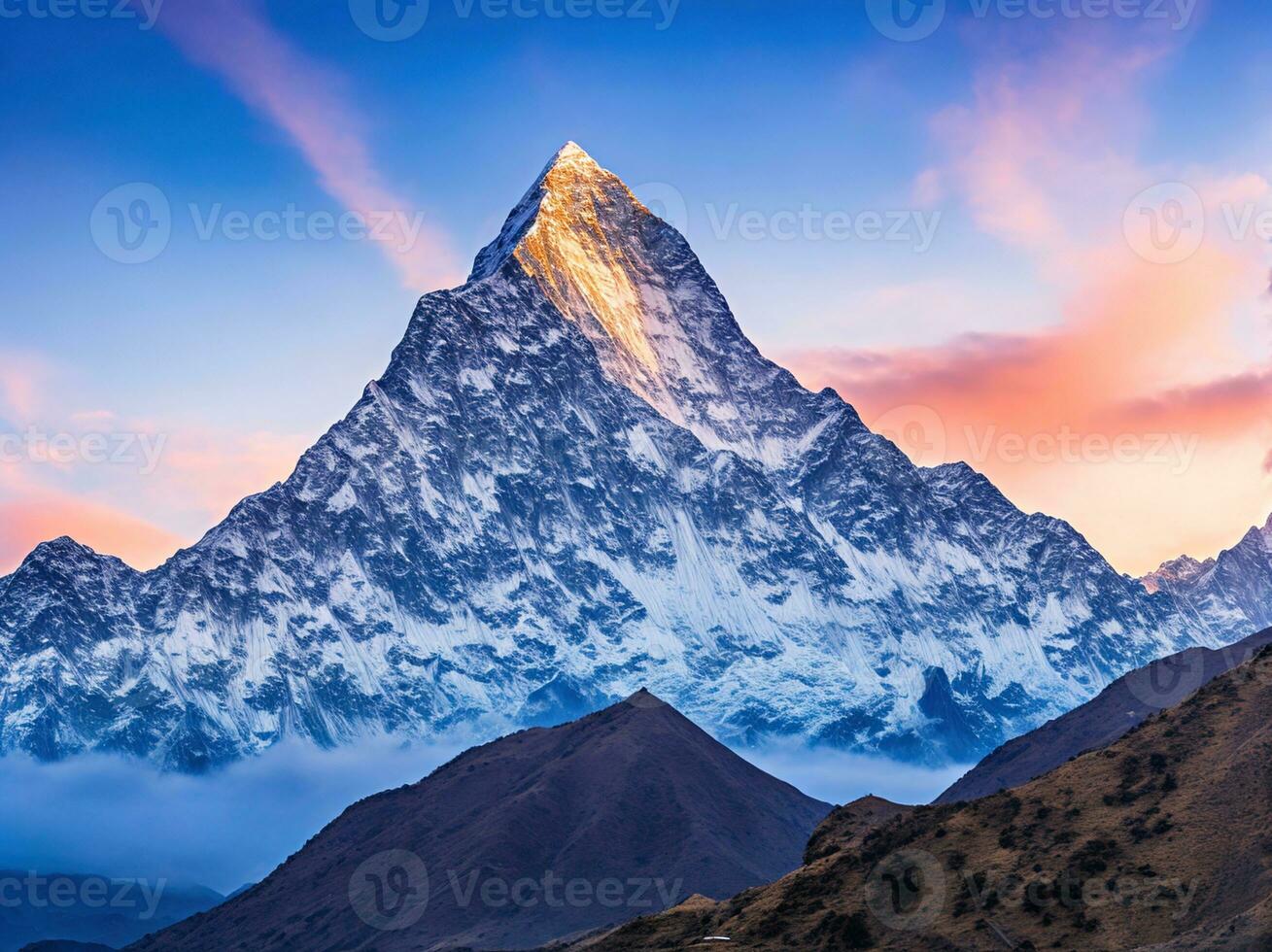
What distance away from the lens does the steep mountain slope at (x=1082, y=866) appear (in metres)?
118

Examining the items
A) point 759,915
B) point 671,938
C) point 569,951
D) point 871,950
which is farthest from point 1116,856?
point 569,951

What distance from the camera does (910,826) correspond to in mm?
141750

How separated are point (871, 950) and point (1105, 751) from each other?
32301 millimetres

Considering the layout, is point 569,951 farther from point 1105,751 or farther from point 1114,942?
point 1114,942

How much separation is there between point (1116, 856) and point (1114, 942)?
1057cm

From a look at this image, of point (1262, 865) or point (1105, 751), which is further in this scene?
point (1105, 751)

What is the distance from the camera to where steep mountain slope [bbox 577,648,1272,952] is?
11838 centimetres

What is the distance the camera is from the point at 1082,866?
412ft

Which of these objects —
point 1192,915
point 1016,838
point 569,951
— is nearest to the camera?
point 1192,915

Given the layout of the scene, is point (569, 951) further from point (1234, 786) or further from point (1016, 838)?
point (1234, 786)

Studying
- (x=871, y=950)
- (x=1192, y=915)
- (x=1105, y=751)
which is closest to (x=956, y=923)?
(x=871, y=950)

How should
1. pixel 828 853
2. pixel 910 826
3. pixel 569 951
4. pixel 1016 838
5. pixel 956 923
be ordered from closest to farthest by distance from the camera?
pixel 956 923 → pixel 1016 838 → pixel 910 826 → pixel 828 853 → pixel 569 951

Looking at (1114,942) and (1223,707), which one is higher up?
(1223,707)

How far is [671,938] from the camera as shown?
146875 mm
